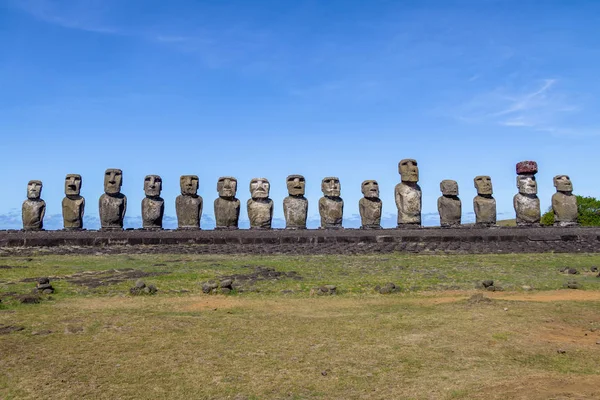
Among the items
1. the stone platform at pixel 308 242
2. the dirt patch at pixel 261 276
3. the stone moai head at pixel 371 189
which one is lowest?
the dirt patch at pixel 261 276

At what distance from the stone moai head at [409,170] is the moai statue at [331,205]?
7.50 feet

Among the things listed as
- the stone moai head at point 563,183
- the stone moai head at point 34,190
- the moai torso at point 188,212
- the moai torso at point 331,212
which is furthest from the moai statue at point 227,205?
the stone moai head at point 563,183

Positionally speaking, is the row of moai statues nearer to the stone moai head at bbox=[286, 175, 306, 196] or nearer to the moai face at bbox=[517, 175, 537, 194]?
the stone moai head at bbox=[286, 175, 306, 196]

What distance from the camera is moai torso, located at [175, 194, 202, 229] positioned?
1984 cm

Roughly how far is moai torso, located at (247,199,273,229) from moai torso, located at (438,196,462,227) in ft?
19.2

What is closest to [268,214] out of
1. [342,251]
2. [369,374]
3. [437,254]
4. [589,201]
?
[342,251]

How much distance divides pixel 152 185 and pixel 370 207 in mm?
7375

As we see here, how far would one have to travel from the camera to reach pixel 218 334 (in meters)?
6.46

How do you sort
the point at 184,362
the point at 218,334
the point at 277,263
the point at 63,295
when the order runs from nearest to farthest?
the point at 184,362, the point at 218,334, the point at 63,295, the point at 277,263

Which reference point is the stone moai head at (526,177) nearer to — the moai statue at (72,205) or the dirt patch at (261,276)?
the dirt patch at (261,276)

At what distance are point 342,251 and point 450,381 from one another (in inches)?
430

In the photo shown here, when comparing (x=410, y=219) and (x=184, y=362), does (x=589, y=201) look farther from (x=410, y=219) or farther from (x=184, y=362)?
(x=184, y=362)

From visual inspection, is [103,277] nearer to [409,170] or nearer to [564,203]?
[409,170]

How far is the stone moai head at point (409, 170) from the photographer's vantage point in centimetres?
2044
